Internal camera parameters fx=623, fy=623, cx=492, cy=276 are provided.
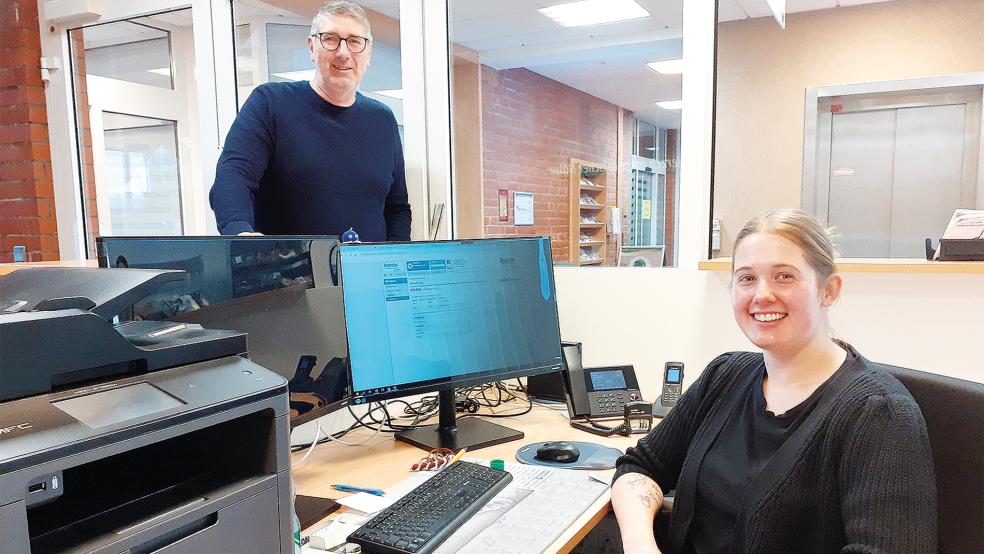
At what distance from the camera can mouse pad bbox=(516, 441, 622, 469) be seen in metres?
1.47

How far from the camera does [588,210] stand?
24.8 feet

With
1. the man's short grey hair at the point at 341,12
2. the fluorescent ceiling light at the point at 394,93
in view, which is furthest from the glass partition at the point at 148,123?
the man's short grey hair at the point at 341,12

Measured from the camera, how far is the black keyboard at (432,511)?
1.05 metres

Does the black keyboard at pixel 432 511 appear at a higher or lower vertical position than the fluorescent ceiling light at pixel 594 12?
lower

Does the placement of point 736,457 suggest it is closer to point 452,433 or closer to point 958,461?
point 958,461

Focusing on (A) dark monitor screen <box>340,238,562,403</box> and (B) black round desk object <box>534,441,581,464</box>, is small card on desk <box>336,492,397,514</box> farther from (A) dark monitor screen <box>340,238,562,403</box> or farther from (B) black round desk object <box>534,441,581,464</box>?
(B) black round desk object <box>534,441,581,464</box>

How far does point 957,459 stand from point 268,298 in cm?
125

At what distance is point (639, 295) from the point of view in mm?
2176

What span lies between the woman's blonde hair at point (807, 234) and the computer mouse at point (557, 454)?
66 cm

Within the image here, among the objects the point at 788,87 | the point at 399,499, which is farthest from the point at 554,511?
the point at 788,87

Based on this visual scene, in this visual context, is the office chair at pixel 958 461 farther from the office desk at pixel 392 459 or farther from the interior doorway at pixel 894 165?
the interior doorway at pixel 894 165

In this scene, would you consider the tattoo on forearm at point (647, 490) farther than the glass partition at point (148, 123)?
No

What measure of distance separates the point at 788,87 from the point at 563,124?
3083 millimetres

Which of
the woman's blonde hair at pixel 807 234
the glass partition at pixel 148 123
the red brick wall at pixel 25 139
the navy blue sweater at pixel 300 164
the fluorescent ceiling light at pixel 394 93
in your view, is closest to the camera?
the woman's blonde hair at pixel 807 234
